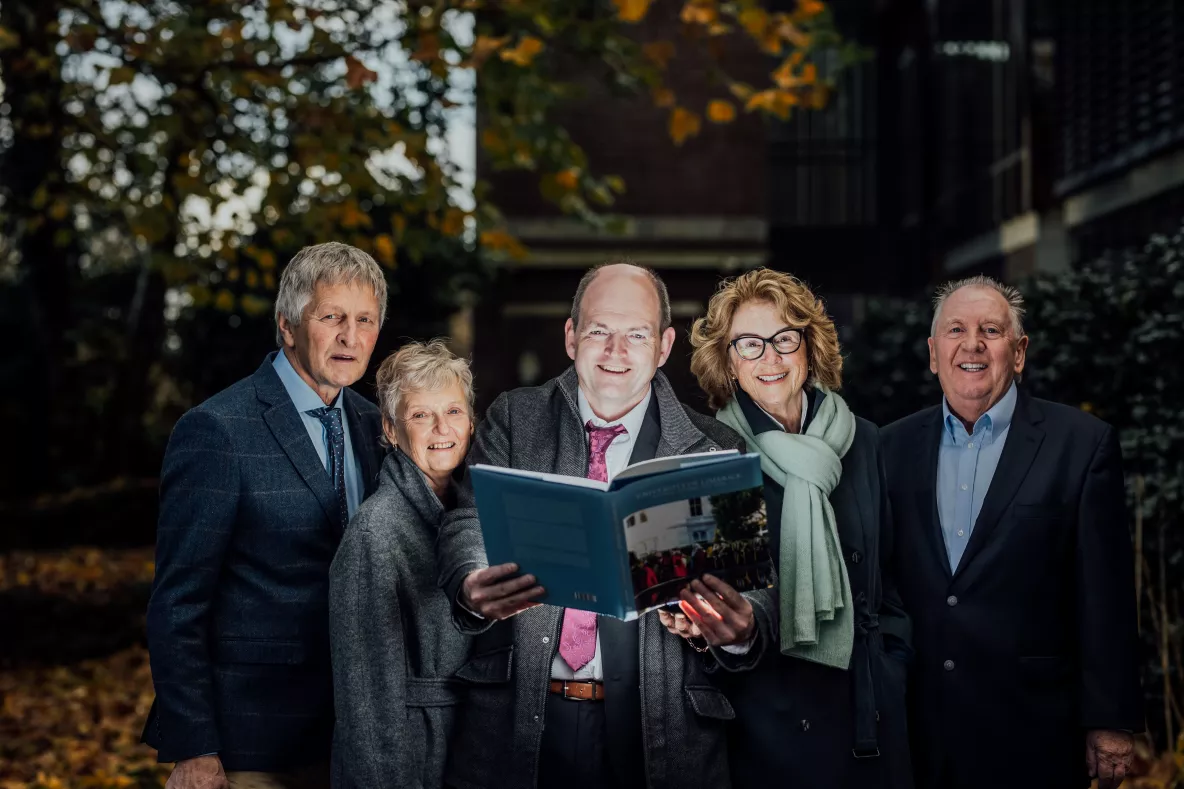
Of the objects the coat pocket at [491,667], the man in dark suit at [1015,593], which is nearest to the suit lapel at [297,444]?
the coat pocket at [491,667]

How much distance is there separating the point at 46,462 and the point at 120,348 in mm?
3028

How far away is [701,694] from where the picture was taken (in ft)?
10.5

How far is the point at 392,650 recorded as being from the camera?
327cm

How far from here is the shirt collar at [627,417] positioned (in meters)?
3.35

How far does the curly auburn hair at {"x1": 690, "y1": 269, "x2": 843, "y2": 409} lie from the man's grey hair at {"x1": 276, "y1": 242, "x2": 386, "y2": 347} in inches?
34.4

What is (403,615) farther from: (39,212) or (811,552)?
(39,212)

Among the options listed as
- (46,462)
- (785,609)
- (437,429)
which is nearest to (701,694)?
(785,609)

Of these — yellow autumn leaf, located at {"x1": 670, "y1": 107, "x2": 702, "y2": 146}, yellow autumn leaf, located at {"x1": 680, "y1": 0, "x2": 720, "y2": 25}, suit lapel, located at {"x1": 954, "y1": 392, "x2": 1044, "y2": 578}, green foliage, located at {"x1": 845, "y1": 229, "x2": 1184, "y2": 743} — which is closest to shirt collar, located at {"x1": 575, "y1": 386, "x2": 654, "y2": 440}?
suit lapel, located at {"x1": 954, "y1": 392, "x2": 1044, "y2": 578}

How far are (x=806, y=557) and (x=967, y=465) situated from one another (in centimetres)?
74

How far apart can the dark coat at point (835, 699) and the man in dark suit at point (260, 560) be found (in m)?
1.06

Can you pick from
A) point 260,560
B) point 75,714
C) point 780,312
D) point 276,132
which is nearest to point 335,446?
point 260,560

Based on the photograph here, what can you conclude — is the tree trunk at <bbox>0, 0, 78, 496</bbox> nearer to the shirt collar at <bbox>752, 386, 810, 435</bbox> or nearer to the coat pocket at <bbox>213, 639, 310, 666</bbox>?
the coat pocket at <bbox>213, 639, 310, 666</bbox>

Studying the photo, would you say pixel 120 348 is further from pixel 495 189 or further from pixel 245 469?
pixel 245 469

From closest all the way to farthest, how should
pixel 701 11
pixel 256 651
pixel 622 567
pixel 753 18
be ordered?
pixel 622 567 < pixel 256 651 < pixel 701 11 < pixel 753 18
